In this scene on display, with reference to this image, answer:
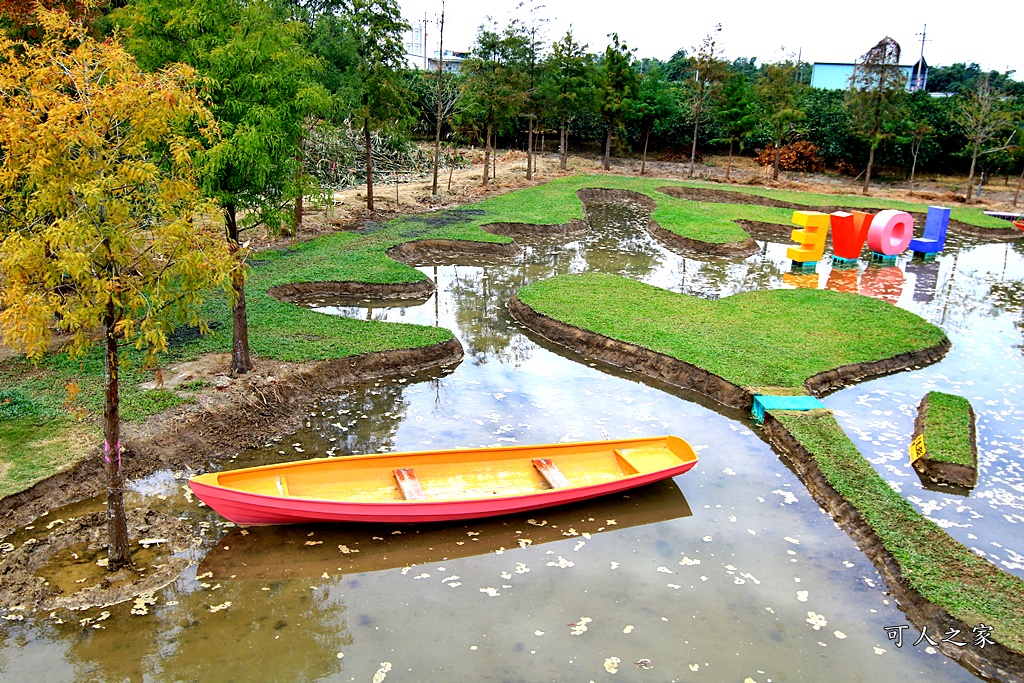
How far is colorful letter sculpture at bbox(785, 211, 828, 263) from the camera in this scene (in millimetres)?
24547

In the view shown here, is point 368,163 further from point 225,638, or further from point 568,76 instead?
point 225,638

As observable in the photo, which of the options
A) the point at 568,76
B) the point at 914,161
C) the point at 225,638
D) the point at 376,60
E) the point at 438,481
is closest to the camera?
the point at 225,638

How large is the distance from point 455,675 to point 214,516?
436 centimetres

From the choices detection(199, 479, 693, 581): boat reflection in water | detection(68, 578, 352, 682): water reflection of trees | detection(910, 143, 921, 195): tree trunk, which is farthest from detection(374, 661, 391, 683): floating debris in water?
detection(910, 143, 921, 195): tree trunk

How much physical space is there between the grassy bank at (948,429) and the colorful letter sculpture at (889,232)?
1244 cm

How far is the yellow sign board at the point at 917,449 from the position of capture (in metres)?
11.6

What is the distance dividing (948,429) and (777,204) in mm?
24817

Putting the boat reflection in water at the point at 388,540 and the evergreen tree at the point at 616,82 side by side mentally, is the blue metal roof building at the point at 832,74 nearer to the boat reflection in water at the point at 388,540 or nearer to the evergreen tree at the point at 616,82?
the evergreen tree at the point at 616,82

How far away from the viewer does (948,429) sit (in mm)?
12297

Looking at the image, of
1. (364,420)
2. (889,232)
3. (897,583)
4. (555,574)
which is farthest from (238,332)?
(889,232)

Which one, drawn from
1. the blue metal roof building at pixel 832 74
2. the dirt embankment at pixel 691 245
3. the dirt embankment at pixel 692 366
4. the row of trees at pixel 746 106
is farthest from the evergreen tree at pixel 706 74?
the dirt embankment at pixel 692 366

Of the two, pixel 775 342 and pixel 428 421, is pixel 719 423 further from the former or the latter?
pixel 428 421

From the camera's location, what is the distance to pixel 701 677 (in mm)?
7453

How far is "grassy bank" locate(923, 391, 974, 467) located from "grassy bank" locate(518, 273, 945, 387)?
214 cm
